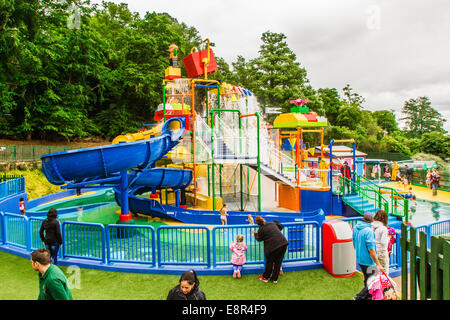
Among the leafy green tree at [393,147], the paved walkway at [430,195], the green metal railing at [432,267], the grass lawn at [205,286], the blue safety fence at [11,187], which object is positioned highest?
the leafy green tree at [393,147]

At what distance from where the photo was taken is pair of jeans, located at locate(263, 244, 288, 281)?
6.94m

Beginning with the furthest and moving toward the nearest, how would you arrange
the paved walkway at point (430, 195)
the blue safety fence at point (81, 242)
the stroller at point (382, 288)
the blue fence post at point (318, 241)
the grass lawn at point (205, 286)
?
the paved walkway at point (430, 195), the blue safety fence at point (81, 242), the blue fence post at point (318, 241), the grass lawn at point (205, 286), the stroller at point (382, 288)

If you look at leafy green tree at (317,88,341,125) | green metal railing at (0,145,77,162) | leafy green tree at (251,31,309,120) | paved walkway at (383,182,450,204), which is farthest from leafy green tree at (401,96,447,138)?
green metal railing at (0,145,77,162)

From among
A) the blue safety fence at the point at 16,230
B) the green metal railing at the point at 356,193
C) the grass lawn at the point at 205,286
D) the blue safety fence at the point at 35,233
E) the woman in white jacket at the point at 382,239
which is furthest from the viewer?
the green metal railing at the point at 356,193

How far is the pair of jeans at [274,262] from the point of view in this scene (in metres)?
6.94

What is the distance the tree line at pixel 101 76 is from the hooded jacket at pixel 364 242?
83.1 feet

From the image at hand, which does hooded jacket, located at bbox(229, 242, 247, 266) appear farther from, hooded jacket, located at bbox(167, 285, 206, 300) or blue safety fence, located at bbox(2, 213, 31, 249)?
blue safety fence, located at bbox(2, 213, 31, 249)

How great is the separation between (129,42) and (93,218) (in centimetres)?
3200

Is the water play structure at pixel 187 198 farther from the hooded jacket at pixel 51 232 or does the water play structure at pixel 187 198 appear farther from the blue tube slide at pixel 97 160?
A: the hooded jacket at pixel 51 232

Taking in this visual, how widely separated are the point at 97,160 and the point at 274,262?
636cm

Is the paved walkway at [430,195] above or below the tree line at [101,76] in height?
below

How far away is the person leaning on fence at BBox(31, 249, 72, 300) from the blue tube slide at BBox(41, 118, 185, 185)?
6.08 meters

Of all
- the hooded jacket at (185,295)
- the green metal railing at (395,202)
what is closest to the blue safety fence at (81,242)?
the hooded jacket at (185,295)

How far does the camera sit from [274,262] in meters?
7.11
